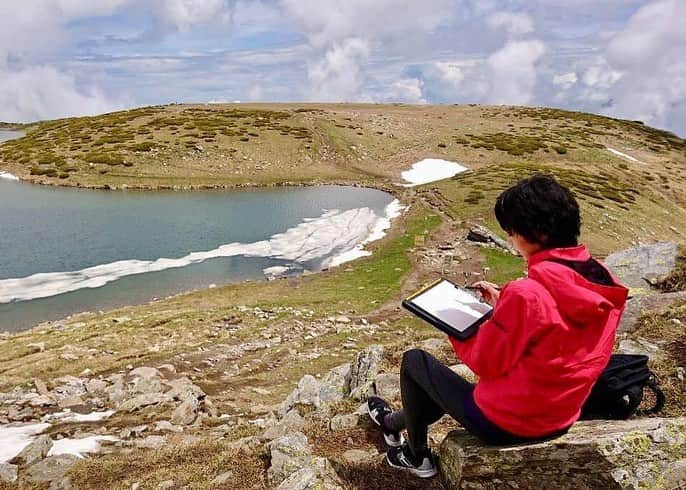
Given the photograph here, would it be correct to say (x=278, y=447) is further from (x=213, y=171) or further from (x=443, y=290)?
(x=213, y=171)

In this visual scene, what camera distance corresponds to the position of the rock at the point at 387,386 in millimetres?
10125

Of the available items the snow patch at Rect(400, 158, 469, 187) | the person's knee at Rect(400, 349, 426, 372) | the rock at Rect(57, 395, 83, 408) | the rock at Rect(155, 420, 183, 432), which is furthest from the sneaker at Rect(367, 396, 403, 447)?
the snow patch at Rect(400, 158, 469, 187)

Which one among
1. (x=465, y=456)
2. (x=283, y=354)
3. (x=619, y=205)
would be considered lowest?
(x=619, y=205)

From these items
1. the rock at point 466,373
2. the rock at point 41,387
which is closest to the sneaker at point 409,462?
the rock at point 466,373

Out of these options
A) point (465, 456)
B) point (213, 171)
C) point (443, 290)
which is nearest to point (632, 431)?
point (465, 456)

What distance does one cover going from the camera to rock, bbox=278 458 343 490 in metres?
6.55

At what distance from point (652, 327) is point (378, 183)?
5039 cm

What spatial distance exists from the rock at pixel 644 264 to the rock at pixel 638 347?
6.35 metres

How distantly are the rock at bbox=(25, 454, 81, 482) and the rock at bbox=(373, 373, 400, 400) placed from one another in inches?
226

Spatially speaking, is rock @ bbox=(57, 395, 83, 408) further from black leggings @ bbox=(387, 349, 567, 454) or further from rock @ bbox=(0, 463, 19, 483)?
black leggings @ bbox=(387, 349, 567, 454)

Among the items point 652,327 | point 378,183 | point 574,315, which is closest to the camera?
point 574,315

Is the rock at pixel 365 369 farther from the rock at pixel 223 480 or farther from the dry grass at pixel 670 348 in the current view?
the dry grass at pixel 670 348

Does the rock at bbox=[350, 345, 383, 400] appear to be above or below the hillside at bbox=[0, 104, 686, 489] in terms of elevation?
above

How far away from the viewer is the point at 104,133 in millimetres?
82000
